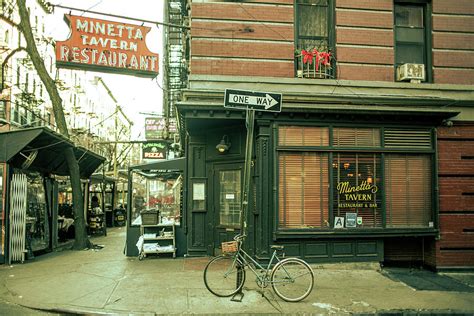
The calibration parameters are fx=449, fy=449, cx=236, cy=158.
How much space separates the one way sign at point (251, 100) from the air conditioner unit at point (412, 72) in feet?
15.2

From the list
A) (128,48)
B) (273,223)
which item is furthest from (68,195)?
(273,223)

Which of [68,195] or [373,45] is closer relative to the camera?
[373,45]

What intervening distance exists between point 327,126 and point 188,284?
4.70m

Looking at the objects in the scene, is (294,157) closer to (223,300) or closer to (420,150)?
(420,150)

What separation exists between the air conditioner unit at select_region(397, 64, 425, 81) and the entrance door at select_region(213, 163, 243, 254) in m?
4.53

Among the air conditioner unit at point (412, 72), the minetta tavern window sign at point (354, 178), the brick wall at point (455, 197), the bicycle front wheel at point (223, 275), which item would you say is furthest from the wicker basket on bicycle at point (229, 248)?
the air conditioner unit at point (412, 72)

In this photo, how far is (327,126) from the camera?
10367 mm

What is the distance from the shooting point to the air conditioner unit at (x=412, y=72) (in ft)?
35.4

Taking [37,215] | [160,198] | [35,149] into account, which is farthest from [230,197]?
[37,215]

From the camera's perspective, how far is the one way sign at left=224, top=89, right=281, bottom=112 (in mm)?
7535

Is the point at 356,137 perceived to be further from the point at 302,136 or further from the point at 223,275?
the point at 223,275

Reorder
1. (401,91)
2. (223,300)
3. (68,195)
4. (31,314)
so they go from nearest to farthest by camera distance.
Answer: (31,314) < (223,300) < (401,91) < (68,195)

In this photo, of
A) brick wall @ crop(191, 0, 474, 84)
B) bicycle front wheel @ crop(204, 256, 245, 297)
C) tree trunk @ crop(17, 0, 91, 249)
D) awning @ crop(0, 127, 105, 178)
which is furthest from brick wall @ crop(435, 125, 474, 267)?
tree trunk @ crop(17, 0, 91, 249)

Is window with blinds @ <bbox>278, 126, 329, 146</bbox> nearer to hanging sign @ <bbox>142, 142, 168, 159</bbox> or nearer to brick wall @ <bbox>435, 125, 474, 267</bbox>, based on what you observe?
brick wall @ <bbox>435, 125, 474, 267</bbox>
